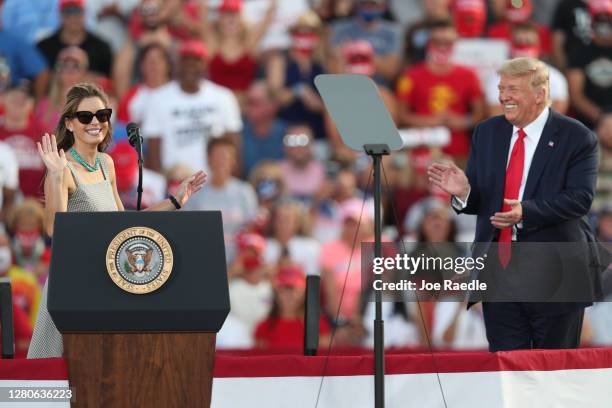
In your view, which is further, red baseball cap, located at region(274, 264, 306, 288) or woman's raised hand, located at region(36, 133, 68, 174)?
red baseball cap, located at region(274, 264, 306, 288)

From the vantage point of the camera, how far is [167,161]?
10930 millimetres

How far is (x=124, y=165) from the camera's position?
1063 centimetres

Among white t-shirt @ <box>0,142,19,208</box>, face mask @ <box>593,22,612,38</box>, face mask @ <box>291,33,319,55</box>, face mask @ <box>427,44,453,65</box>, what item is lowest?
white t-shirt @ <box>0,142,19,208</box>

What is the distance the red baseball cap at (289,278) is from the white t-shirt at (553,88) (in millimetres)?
2349

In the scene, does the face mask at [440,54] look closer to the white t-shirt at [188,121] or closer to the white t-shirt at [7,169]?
the white t-shirt at [188,121]

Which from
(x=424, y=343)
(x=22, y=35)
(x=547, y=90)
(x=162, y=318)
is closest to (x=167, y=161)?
(x=22, y=35)

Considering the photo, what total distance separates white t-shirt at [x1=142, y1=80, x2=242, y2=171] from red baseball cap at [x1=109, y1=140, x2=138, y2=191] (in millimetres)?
291

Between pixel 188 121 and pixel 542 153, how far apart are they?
553cm

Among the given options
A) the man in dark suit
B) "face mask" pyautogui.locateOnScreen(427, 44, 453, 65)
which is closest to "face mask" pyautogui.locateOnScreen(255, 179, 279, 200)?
"face mask" pyautogui.locateOnScreen(427, 44, 453, 65)

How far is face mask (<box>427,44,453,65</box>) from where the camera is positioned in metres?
11.2

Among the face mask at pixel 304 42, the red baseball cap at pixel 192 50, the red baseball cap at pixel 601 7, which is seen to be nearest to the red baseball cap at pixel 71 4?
the red baseball cap at pixel 192 50

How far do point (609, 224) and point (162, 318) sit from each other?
605 cm

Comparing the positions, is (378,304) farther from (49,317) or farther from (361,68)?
(361,68)

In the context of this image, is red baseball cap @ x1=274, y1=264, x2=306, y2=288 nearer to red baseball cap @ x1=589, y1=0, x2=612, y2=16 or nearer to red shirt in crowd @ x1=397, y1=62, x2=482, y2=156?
red shirt in crowd @ x1=397, y1=62, x2=482, y2=156
